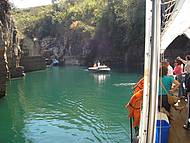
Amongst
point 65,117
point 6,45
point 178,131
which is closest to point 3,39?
point 6,45

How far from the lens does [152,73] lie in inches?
153

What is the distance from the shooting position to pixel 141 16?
5925 cm

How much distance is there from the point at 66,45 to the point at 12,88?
45.2 m

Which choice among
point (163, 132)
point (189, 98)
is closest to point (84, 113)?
point (189, 98)

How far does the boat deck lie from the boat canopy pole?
3.81 meters

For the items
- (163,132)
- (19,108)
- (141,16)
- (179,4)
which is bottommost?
(19,108)

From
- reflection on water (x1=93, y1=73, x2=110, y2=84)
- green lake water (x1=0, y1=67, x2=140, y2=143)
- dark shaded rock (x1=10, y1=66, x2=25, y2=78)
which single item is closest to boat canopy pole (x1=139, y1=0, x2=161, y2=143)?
green lake water (x1=0, y1=67, x2=140, y2=143)

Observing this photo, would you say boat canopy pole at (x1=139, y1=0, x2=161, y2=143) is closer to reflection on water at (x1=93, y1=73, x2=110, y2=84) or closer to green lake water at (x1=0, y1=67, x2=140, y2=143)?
green lake water at (x1=0, y1=67, x2=140, y2=143)

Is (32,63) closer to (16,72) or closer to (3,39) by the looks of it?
A: (16,72)

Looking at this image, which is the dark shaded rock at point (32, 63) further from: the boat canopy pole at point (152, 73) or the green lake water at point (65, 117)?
the boat canopy pole at point (152, 73)

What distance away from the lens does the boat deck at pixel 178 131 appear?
779 centimetres

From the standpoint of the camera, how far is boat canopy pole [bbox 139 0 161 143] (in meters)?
3.80

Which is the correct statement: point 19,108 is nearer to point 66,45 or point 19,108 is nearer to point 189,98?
point 189,98

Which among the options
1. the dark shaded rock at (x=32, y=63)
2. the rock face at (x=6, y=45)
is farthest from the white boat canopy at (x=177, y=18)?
the dark shaded rock at (x=32, y=63)
